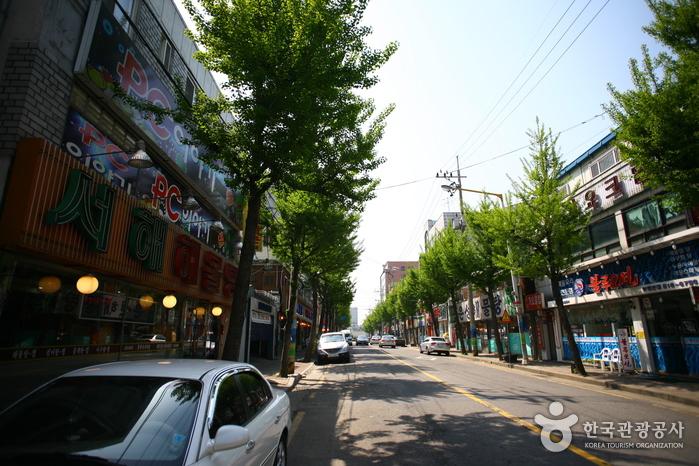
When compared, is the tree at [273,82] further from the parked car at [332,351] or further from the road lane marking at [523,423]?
the parked car at [332,351]

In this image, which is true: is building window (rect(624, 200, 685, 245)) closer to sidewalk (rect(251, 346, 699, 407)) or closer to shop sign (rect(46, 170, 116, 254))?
sidewalk (rect(251, 346, 699, 407))

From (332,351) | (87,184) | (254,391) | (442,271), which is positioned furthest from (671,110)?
(442,271)

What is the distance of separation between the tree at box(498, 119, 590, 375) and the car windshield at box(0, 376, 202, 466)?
1516 cm

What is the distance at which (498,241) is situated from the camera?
16688mm

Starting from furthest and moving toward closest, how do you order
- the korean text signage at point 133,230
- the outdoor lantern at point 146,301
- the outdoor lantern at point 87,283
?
the outdoor lantern at point 146,301 → the outdoor lantern at point 87,283 → the korean text signage at point 133,230

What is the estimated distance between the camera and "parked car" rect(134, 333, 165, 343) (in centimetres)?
1024

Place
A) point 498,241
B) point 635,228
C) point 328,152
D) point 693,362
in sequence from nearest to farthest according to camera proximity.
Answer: point 328,152, point 693,362, point 635,228, point 498,241

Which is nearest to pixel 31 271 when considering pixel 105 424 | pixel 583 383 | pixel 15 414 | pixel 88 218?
pixel 88 218

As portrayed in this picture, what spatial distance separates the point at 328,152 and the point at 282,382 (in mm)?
8155

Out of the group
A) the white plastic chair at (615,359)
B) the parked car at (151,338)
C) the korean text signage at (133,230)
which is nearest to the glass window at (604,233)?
the white plastic chair at (615,359)

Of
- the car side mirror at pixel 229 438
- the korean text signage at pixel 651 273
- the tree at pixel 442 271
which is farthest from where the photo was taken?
the tree at pixel 442 271

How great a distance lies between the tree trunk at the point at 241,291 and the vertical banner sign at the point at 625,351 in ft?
45.4

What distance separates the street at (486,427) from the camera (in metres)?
5.11

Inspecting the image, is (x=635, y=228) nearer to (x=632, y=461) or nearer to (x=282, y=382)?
(x=632, y=461)
